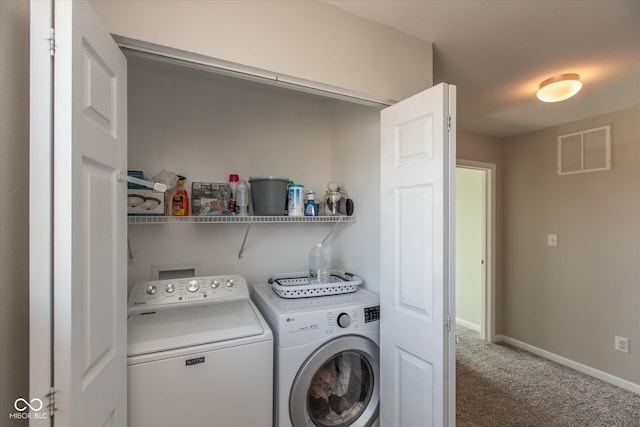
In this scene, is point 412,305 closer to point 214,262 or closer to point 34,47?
point 214,262

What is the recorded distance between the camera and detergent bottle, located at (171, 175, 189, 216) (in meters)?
1.67

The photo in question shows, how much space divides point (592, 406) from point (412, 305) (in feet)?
7.33

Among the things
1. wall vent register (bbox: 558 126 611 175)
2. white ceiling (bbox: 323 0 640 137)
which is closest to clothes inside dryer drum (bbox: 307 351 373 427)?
white ceiling (bbox: 323 0 640 137)

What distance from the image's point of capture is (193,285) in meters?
1.56

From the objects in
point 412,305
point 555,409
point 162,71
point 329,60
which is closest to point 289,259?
point 412,305

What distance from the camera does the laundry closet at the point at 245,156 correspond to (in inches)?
70.0

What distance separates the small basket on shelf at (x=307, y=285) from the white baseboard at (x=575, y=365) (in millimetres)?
2647

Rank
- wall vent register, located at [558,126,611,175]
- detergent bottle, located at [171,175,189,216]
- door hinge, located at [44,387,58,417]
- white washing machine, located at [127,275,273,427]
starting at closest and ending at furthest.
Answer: door hinge, located at [44,387,58,417], white washing machine, located at [127,275,273,427], detergent bottle, located at [171,175,189,216], wall vent register, located at [558,126,611,175]

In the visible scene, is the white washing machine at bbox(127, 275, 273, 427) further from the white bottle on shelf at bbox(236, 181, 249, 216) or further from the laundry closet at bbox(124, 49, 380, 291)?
the white bottle on shelf at bbox(236, 181, 249, 216)

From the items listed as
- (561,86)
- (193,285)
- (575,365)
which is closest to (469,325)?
(575,365)

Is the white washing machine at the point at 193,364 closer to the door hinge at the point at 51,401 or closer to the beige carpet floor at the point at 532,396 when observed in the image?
the door hinge at the point at 51,401

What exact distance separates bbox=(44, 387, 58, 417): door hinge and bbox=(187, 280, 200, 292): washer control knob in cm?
88

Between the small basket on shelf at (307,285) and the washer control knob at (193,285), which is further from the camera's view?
the small basket on shelf at (307,285)

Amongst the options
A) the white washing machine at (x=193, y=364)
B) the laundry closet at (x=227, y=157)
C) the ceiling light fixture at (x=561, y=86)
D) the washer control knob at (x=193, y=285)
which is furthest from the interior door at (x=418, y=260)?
the ceiling light fixture at (x=561, y=86)
